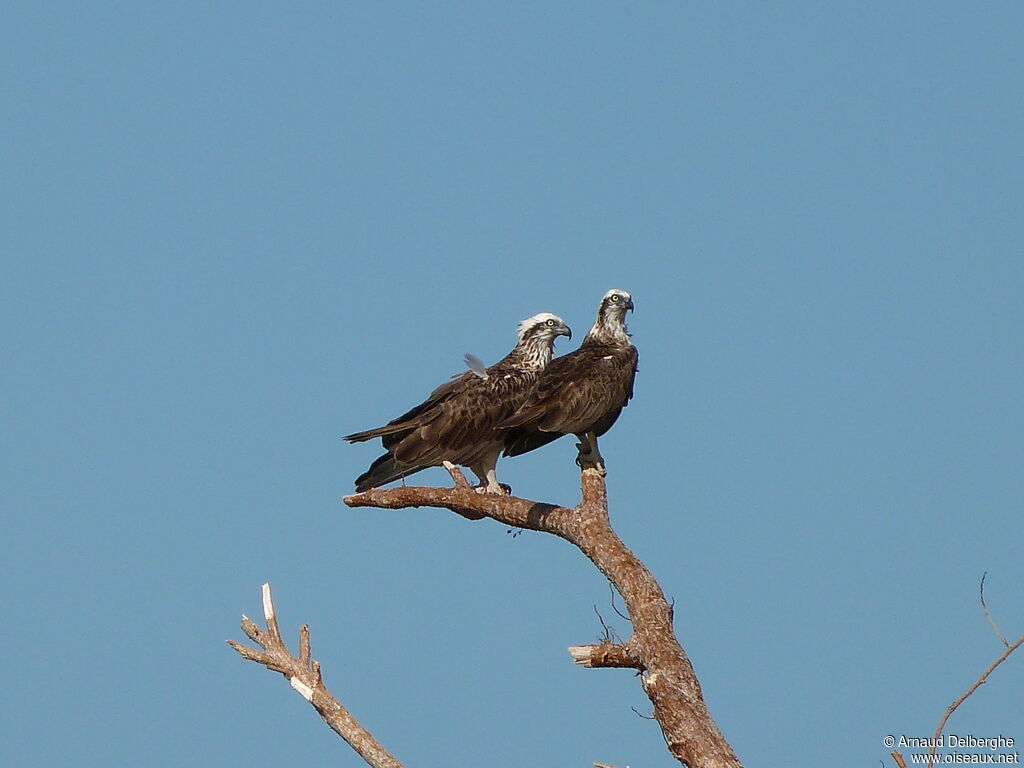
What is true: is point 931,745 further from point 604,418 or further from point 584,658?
point 604,418

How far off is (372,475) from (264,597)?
7.63 feet

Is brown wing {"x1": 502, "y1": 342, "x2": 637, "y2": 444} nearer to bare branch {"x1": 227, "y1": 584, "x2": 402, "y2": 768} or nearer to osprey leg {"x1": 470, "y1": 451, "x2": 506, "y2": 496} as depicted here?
osprey leg {"x1": 470, "y1": 451, "x2": 506, "y2": 496}

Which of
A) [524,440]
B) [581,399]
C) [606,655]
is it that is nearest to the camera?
[606,655]

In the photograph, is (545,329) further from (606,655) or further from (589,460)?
(606,655)

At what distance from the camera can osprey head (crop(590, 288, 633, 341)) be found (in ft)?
45.3

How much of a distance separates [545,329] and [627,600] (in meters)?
3.82

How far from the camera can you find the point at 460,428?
12.6 meters

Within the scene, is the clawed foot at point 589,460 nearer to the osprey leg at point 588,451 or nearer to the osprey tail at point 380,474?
the osprey leg at point 588,451

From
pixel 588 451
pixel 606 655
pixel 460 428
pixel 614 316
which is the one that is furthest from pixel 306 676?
pixel 614 316

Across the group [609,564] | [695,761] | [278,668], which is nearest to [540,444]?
[609,564]

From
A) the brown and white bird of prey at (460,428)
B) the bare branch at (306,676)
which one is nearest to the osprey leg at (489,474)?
the brown and white bird of prey at (460,428)

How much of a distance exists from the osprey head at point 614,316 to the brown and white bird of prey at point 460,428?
906 mm

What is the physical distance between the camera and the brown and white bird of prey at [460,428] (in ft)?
41.1

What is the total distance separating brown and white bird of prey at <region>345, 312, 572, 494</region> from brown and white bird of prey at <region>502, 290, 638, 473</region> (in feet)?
0.56
